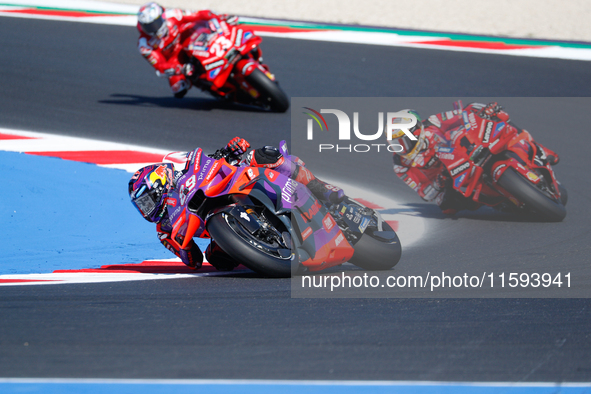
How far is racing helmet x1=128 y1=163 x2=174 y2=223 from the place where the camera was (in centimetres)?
480

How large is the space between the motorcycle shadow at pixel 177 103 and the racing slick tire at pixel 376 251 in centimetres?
546

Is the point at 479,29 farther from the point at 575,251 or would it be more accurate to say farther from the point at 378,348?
the point at 378,348

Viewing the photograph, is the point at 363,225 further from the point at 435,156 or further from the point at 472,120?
the point at 472,120

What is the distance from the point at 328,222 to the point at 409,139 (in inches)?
85.5

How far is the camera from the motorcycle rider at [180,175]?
15.8ft

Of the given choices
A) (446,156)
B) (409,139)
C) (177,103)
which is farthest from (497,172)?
(177,103)

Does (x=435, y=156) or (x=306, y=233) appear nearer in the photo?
(x=306, y=233)

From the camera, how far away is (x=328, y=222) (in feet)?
15.6

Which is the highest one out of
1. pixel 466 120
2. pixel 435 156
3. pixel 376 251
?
pixel 466 120

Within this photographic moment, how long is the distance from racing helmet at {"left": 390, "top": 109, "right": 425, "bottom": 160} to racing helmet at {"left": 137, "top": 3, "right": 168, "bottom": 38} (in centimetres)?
431

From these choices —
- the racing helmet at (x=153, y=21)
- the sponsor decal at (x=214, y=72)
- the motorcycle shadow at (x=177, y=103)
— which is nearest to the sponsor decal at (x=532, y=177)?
the motorcycle shadow at (x=177, y=103)

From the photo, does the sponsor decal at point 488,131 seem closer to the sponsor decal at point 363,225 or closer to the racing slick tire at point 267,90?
the sponsor decal at point 363,225

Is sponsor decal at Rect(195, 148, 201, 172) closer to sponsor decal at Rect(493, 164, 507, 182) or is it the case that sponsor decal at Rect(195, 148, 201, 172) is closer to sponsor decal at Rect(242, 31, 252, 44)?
sponsor decal at Rect(493, 164, 507, 182)

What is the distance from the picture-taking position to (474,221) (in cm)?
679
